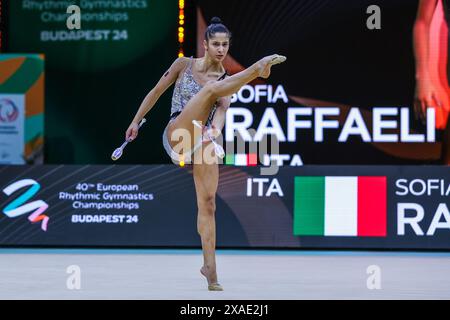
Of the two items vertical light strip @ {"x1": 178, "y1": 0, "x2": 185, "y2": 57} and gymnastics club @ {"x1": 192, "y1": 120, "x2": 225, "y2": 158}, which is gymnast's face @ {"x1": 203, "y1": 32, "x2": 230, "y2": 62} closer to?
gymnastics club @ {"x1": 192, "y1": 120, "x2": 225, "y2": 158}

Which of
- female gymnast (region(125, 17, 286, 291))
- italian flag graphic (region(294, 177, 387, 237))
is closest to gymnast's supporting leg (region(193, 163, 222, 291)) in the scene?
female gymnast (region(125, 17, 286, 291))

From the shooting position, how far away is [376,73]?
14688 millimetres

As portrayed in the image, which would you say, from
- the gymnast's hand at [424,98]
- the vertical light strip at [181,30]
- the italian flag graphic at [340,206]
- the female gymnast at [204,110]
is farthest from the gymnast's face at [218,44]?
the vertical light strip at [181,30]

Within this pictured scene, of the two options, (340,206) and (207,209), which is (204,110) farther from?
(340,206)

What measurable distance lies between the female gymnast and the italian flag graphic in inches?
208

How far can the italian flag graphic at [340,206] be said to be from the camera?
533 inches

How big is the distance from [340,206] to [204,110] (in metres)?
5.60

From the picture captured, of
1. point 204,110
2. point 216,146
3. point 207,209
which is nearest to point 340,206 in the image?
point 207,209

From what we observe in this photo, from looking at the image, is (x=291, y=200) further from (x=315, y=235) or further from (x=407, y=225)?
(x=407, y=225)

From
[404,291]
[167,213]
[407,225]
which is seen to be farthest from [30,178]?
[404,291]

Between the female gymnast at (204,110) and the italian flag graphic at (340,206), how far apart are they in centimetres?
529

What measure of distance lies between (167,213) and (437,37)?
424 cm

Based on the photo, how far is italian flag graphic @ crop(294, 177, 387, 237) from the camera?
1354cm

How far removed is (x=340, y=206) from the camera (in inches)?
535
